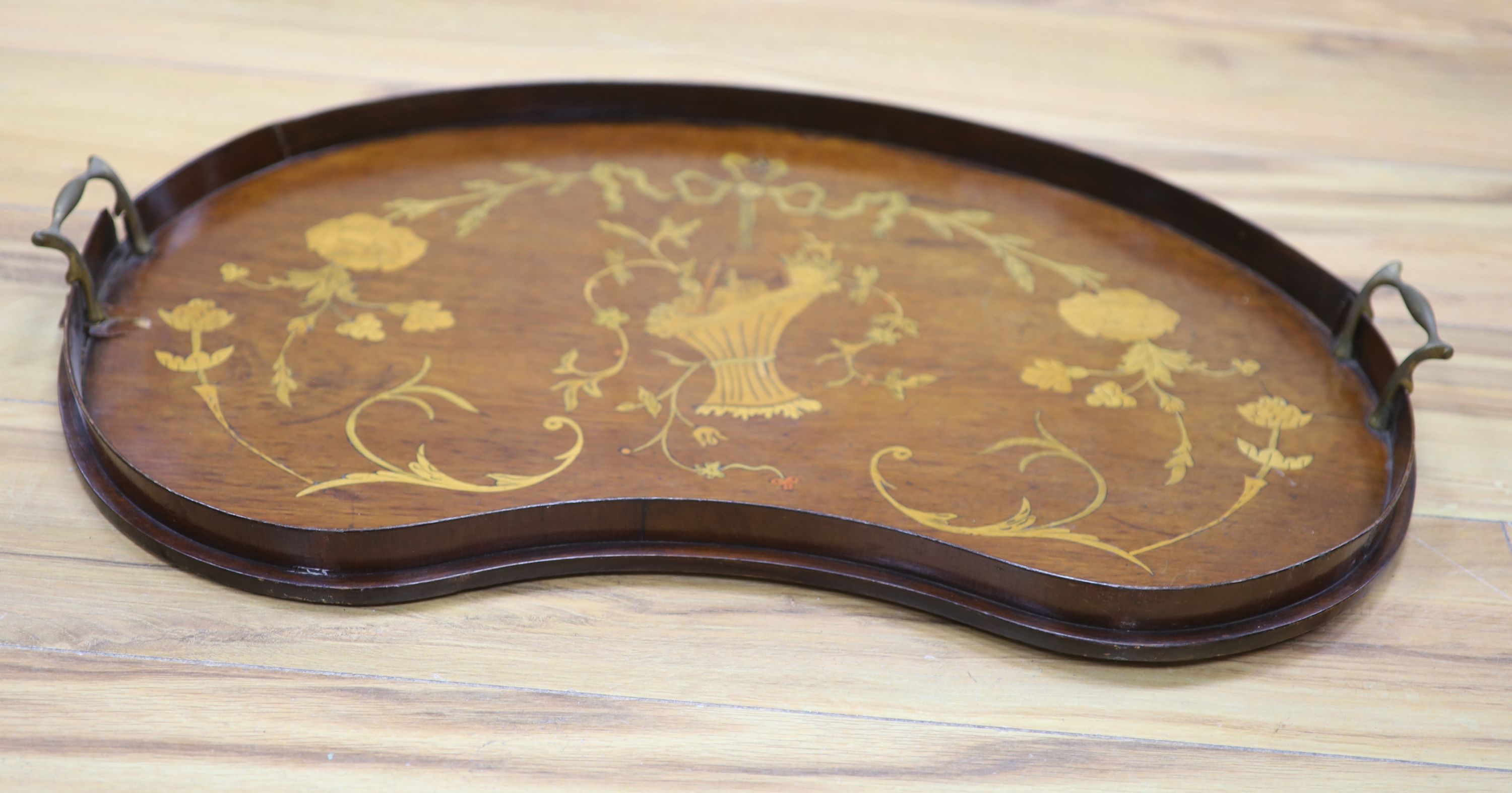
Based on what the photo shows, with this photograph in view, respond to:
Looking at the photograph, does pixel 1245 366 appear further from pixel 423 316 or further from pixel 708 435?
pixel 423 316

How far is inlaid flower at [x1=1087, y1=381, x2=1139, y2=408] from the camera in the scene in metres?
1.28

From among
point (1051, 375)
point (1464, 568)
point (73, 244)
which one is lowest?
point (1464, 568)

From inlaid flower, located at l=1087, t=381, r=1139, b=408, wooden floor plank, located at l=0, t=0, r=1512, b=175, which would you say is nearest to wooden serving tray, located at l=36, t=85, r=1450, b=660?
inlaid flower, located at l=1087, t=381, r=1139, b=408

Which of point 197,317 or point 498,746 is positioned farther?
point 197,317

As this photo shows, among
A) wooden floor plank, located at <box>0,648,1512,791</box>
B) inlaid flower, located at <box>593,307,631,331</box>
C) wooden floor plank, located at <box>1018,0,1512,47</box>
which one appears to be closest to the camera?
wooden floor plank, located at <box>0,648,1512,791</box>

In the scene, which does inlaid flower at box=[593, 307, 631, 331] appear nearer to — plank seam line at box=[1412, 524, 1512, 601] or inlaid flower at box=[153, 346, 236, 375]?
inlaid flower at box=[153, 346, 236, 375]

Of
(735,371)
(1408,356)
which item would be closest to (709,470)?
(735,371)

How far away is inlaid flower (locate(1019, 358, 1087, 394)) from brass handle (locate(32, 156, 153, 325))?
0.88 meters

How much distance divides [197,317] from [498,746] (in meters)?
0.55

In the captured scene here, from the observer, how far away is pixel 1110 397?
1285 mm

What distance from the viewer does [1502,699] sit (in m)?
1.11

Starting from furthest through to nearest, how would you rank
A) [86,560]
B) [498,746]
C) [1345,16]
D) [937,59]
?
[1345,16] → [937,59] → [86,560] → [498,746]

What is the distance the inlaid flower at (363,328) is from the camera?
1298 mm

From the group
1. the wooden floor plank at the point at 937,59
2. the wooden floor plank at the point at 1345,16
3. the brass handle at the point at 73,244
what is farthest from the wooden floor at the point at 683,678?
the wooden floor plank at the point at 1345,16
